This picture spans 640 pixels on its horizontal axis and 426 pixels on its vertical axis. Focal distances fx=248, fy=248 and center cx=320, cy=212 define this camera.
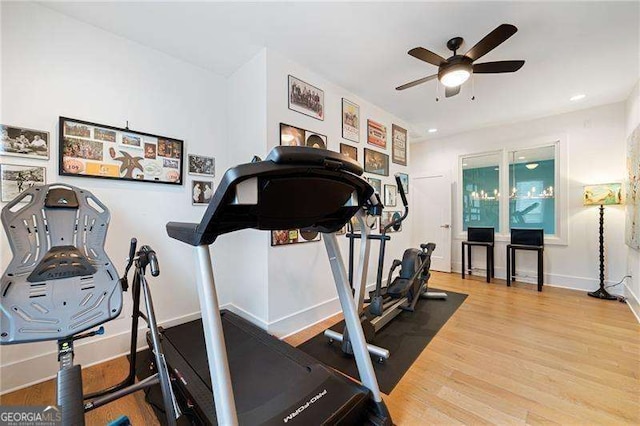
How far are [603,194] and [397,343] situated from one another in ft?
12.5

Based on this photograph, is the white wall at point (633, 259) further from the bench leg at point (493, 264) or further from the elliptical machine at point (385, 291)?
the elliptical machine at point (385, 291)

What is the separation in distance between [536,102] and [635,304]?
113 inches

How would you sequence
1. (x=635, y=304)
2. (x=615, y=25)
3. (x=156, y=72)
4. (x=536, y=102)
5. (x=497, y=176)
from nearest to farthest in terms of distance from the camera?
(x=615, y=25), (x=156, y=72), (x=635, y=304), (x=536, y=102), (x=497, y=176)

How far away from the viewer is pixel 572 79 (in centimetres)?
304

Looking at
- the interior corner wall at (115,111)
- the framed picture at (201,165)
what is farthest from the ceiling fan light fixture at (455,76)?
the framed picture at (201,165)

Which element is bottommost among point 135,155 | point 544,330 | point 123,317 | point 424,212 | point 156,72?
point 544,330

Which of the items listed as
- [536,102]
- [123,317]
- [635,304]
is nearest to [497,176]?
[536,102]

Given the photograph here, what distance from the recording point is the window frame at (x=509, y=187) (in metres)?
4.05

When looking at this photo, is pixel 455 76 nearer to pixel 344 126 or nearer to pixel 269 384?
pixel 344 126

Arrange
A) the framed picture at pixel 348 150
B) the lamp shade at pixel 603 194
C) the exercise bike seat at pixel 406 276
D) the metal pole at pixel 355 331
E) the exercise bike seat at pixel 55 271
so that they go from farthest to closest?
the lamp shade at pixel 603 194
the framed picture at pixel 348 150
the exercise bike seat at pixel 406 276
the metal pole at pixel 355 331
the exercise bike seat at pixel 55 271

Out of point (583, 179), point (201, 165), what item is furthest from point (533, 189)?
point (201, 165)

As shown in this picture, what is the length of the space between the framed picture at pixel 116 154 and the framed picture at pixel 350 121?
6.42 ft

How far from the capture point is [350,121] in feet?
11.1

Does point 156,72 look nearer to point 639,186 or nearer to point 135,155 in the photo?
point 135,155
